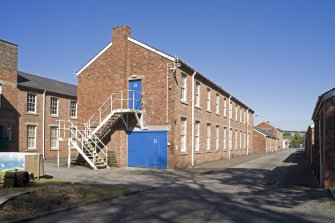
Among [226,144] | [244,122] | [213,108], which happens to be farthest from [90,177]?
[244,122]

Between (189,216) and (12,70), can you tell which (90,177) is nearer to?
(189,216)

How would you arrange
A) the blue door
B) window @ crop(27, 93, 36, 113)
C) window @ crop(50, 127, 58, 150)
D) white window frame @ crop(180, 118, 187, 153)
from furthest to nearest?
window @ crop(50, 127, 58, 150), window @ crop(27, 93, 36, 113), white window frame @ crop(180, 118, 187, 153), the blue door

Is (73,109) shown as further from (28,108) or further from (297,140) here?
(297,140)

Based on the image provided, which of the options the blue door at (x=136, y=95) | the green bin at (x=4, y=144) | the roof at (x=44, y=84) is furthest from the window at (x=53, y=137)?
the blue door at (x=136, y=95)

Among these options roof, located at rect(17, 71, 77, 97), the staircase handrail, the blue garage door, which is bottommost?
the blue garage door

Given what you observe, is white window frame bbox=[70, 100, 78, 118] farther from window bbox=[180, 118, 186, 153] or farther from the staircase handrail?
window bbox=[180, 118, 186, 153]

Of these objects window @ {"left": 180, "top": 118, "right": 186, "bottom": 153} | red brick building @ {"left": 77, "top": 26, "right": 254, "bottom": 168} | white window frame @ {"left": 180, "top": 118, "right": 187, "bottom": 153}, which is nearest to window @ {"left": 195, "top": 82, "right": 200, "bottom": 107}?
red brick building @ {"left": 77, "top": 26, "right": 254, "bottom": 168}

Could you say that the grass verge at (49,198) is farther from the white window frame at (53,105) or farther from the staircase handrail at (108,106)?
the white window frame at (53,105)

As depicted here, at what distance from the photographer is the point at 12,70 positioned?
93.1ft

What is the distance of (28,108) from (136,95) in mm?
12398

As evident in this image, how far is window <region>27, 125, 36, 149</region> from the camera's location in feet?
A: 98.7

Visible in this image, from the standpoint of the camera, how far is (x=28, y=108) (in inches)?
1190

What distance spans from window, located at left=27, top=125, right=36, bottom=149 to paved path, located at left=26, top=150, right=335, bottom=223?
1536 cm

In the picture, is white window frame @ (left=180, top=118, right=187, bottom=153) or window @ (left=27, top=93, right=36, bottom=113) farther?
window @ (left=27, top=93, right=36, bottom=113)
